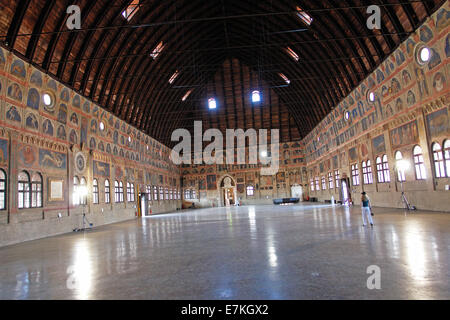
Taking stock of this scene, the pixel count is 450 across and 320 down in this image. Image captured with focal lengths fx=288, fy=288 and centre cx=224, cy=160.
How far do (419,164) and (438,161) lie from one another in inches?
72.4

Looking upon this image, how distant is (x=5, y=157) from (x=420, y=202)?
927 inches

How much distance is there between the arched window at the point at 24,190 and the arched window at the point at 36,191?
0.29 meters

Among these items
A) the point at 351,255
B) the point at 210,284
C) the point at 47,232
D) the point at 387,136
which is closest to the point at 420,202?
the point at 387,136

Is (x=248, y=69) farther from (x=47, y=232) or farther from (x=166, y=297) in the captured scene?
(x=166, y=297)

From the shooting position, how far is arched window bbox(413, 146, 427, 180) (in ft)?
56.9

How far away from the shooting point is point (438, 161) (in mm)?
15852

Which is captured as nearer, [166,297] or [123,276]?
[166,297]

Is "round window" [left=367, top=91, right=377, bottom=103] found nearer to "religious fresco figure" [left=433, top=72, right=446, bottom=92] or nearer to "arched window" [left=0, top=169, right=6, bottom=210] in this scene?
"religious fresco figure" [left=433, top=72, right=446, bottom=92]

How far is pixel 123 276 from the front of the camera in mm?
6293

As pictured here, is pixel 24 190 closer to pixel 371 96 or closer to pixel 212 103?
pixel 371 96

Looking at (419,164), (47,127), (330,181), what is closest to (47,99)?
(47,127)

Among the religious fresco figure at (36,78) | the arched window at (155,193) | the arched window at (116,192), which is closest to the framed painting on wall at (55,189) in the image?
the religious fresco figure at (36,78)

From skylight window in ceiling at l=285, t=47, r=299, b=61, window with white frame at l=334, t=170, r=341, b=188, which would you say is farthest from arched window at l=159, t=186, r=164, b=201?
skylight window in ceiling at l=285, t=47, r=299, b=61

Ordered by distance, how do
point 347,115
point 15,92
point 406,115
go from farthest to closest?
1. point 347,115
2. point 406,115
3. point 15,92
